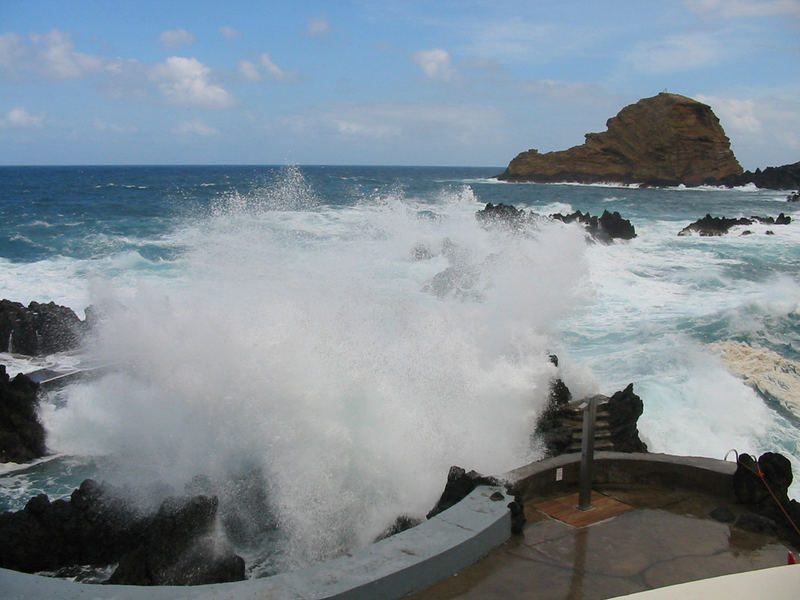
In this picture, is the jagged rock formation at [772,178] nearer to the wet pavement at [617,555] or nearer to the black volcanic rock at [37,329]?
the black volcanic rock at [37,329]

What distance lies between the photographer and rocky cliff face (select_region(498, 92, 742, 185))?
6988cm

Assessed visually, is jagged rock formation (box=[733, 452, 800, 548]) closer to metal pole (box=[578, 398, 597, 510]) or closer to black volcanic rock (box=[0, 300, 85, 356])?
metal pole (box=[578, 398, 597, 510])

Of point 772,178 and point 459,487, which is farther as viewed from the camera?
point 772,178

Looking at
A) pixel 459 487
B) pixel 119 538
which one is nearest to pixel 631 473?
pixel 459 487

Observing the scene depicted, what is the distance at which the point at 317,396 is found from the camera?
22.5 ft

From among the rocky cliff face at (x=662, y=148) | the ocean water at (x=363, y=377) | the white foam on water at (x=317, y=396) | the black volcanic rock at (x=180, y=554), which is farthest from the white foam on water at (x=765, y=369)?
the rocky cliff face at (x=662, y=148)

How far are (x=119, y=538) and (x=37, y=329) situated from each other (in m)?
8.04

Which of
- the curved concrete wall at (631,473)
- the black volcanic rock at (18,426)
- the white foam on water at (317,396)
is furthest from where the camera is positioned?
the black volcanic rock at (18,426)

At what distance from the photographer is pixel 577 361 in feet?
39.2

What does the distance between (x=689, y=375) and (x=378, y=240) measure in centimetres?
1397

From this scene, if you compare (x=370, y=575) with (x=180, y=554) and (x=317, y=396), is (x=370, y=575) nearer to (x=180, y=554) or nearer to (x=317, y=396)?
(x=180, y=554)

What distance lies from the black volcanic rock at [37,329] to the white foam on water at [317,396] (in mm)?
2153

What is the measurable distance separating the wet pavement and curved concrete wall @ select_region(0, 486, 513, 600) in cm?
11

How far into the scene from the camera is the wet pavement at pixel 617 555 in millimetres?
4086
